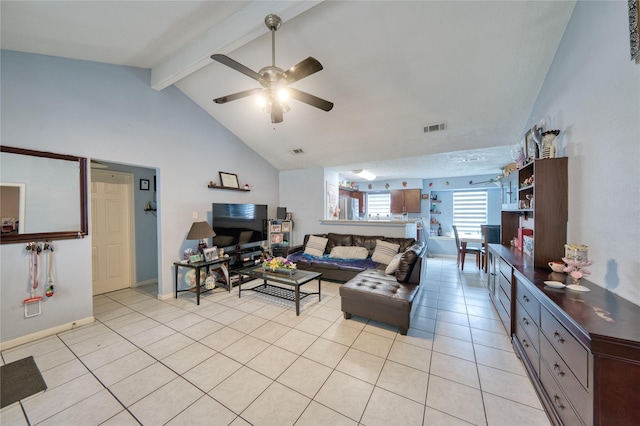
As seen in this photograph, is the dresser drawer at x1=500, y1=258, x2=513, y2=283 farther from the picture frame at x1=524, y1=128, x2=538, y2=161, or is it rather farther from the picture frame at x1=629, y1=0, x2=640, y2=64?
the picture frame at x1=629, y1=0, x2=640, y2=64

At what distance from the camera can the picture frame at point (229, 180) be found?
455 cm

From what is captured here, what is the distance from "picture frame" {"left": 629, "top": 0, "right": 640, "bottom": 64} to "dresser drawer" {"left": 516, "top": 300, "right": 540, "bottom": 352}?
1.81 metres

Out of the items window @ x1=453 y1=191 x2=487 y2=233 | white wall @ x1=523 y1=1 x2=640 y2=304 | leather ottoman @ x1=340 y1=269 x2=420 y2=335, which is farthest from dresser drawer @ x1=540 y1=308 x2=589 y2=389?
window @ x1=453 y1=191 x2=487 y2=233

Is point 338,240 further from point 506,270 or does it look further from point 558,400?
point 558,400

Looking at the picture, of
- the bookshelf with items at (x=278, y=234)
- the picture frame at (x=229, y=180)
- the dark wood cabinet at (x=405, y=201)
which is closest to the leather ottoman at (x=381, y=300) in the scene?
the bookshelf with items at (x=278, y=234)

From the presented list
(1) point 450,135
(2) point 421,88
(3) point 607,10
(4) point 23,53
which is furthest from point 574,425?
(4) point 23,53

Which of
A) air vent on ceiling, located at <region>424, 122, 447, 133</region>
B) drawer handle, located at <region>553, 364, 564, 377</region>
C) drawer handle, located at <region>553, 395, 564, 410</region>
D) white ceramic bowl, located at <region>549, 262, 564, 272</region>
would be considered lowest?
drawer handle, located at <region>553, 395, 564, 410</region>

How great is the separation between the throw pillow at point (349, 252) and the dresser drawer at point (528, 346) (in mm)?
2592

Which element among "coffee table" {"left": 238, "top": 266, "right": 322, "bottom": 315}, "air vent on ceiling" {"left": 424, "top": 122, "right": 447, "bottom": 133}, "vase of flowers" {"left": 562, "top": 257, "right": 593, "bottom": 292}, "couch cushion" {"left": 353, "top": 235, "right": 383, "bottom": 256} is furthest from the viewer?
"couch cushion" {"left": 353, "top": 235, "right": 383, "bottom": 256}

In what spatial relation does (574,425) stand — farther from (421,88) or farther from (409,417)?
(421,88)

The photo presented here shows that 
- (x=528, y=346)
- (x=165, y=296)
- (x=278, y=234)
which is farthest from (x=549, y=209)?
(x=165, y=296)

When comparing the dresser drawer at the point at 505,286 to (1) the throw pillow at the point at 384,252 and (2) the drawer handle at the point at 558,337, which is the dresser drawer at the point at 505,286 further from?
(1) the throw pillow at the point at 384,252

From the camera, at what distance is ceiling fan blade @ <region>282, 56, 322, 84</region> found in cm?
189

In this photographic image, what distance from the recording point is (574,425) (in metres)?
1.20
